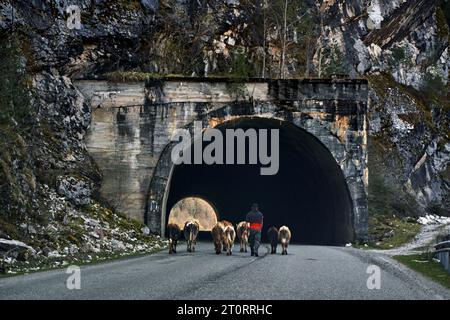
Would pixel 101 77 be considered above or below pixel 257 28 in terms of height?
below

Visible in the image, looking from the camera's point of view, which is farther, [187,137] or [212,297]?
[187,137]

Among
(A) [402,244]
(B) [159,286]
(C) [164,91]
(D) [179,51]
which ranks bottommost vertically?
(A) [402,244]

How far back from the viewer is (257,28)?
38875 mm

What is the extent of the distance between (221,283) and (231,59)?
26.7 metres

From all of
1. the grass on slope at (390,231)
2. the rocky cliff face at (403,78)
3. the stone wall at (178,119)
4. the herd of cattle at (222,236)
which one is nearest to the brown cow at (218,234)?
the herd of cattle at (222,236)

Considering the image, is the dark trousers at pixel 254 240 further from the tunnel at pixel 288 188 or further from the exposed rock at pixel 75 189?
the tunnel at pixel 288 188

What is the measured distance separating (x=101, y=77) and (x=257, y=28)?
13.1m

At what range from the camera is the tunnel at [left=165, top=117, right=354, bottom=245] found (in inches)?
1228

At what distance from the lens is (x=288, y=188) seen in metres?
43.6

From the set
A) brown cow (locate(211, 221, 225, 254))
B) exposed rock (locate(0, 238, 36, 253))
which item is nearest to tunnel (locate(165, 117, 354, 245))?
brown cow (locate(211, 221, 225, 254))

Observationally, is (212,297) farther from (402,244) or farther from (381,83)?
(381,83)

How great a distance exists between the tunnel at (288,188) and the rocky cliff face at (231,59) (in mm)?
3669
